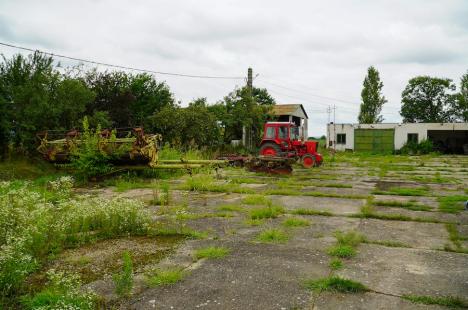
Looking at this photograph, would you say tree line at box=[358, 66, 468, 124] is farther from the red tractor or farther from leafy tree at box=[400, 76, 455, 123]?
the red tractor

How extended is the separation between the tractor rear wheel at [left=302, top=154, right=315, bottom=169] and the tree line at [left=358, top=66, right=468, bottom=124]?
36.0 meters

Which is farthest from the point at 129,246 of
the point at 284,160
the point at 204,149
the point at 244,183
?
the point at 204,149

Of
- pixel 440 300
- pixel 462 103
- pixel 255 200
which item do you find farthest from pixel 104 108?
pixel 462 103

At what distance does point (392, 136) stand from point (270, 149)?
22243mm

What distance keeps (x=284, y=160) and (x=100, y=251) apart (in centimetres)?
1048

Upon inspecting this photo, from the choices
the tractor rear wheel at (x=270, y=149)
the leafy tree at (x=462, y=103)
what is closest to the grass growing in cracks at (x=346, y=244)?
the tractor rear wheel at (x=270, y=149)

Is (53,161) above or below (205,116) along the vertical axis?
below

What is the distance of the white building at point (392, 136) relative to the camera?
34.5m

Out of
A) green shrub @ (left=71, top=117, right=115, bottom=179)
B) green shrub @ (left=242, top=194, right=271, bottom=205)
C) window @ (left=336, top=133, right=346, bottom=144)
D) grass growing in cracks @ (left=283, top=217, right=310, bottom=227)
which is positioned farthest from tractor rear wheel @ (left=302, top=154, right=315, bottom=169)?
window @ (left=336, top=133, right=346, bottom=144)

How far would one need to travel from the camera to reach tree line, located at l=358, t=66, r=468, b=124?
50.9 m

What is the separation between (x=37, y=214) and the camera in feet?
16.4

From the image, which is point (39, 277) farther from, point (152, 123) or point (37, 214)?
point (152, 123)

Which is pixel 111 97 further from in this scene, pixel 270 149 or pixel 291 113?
pixel 291 113

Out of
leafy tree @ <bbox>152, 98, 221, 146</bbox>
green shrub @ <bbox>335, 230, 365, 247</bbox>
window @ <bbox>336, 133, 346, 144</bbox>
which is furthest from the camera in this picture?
window @ <bbox>336, 133, 346, 144</bbox>
